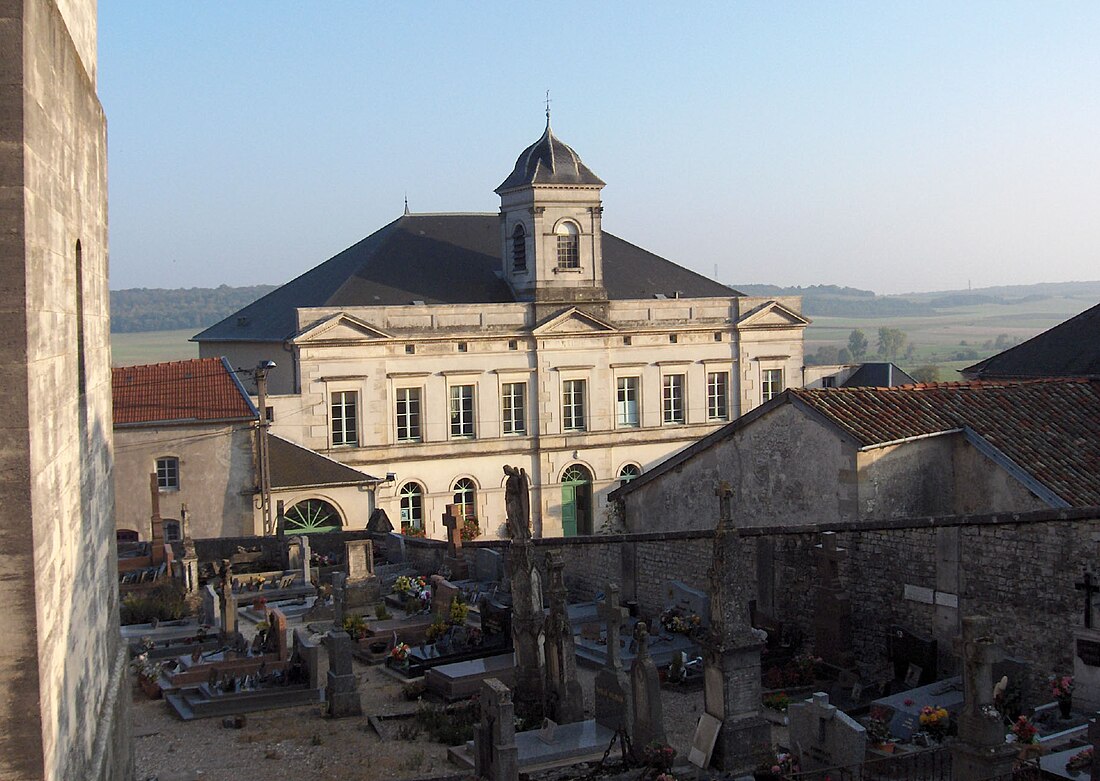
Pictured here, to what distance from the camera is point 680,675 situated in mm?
15711

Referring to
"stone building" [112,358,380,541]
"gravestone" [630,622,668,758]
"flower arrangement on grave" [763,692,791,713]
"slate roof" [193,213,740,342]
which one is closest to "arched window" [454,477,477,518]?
"slate roof" [193,213,740,342]

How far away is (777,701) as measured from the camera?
14219 millimetres

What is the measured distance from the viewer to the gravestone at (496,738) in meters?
11.7

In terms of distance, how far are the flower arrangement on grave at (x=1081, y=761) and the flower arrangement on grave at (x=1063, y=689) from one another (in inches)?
90.6

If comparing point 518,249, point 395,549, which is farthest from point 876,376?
point 395,549

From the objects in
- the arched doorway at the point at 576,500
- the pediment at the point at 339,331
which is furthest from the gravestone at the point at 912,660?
the arched doorway at the point at 576,500

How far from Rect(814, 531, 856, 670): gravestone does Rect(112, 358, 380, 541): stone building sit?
59.5ft

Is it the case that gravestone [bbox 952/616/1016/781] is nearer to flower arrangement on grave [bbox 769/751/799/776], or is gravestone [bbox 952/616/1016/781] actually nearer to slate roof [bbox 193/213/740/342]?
flower arrangement on grave [bbox 769/751/799/776]

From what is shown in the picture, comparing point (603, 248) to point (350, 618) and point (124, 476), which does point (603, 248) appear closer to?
point (124, 476)

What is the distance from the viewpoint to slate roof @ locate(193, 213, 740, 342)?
4116cm

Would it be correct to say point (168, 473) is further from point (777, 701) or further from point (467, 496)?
point (777, 701)

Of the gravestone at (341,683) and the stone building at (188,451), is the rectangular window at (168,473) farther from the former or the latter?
the gravestone at (341,683)

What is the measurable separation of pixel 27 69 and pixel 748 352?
40.2 meters

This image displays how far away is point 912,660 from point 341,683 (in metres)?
6.68
